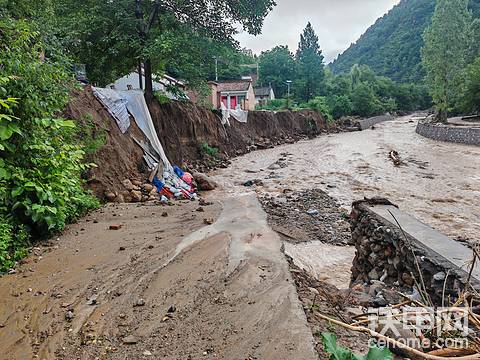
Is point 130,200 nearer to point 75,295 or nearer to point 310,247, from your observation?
point 310,247

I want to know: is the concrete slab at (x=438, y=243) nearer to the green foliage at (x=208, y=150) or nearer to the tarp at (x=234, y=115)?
the green foliage at (x=208, y=150)

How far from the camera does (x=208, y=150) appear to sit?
49.8 ft

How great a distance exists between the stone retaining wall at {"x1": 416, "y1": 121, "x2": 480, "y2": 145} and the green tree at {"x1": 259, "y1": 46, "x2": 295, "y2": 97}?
27398mm

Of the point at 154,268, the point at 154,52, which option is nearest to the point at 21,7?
the point at 154,52

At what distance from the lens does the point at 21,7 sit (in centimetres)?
702

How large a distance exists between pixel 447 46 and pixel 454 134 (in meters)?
9.65

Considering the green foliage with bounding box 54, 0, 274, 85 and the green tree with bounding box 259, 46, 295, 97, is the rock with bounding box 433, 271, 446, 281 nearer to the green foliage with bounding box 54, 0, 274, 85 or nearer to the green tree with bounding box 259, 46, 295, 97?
the green foliage with bounding box 54, 0, 274, 85

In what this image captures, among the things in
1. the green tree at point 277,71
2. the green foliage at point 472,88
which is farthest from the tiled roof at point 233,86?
the green foliage at point 472,88

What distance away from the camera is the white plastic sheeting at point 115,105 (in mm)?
9016

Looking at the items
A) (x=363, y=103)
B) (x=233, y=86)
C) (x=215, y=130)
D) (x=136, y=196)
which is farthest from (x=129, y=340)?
(x=363, y=103)

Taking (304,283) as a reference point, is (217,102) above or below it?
above

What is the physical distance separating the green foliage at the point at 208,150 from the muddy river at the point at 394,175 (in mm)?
1175

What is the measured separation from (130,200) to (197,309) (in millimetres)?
5586

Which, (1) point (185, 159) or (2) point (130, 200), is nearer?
(2) point (130, 200)
